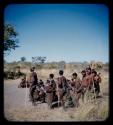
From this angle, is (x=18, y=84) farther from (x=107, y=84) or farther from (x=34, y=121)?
(x=107, y=84)

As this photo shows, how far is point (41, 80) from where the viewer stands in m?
2.82

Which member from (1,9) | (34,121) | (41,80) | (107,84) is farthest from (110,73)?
(1,9)

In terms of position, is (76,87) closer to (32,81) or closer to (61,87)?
(61,87)

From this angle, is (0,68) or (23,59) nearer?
(0,68)

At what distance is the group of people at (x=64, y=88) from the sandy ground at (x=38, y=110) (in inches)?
2.6

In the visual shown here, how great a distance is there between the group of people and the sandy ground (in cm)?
7

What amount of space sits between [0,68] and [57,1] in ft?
2.77

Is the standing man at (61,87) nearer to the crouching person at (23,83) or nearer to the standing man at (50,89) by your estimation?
the standing man at (50,89)

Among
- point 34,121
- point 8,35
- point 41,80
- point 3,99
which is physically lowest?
point 34,121

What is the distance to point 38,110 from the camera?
2764 millimetres

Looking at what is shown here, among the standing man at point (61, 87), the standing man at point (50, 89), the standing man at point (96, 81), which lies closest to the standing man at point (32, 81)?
the standing man at point (50, 89)

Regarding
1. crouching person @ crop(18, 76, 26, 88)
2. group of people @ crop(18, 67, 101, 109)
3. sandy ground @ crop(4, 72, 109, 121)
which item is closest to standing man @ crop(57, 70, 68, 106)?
group of people @ crop(18, 67, 101, 109)

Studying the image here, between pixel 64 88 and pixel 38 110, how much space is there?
347 mm

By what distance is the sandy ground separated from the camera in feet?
8.83
